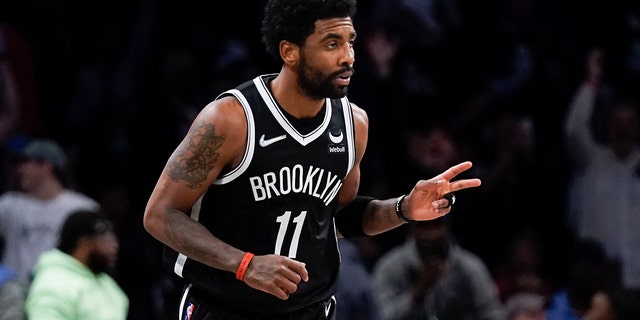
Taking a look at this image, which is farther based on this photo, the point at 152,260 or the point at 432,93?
the point at 432,93

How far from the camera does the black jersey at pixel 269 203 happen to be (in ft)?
16.8

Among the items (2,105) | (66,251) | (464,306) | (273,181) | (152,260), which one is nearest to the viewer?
(273,181)

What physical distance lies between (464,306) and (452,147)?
1.75 metres

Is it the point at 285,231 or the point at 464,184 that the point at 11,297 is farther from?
the point at 464,184

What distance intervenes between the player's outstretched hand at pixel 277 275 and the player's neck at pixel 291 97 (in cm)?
70

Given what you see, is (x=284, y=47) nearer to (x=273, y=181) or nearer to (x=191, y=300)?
(x=273, y=181)

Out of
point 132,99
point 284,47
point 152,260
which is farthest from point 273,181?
point 132,99

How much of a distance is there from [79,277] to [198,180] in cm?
250

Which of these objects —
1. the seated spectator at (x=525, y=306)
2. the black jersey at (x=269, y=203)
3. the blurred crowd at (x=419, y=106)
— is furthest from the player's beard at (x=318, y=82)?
the blurred crowd at (x=419, y=106)

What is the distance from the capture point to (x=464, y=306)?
838 cm

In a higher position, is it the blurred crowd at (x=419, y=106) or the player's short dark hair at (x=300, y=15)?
the player's short dark hair at (x=300, y=15)

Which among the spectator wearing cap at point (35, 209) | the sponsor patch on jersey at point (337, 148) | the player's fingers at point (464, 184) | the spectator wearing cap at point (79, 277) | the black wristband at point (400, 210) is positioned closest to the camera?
the player's fingers at point (464, 184)

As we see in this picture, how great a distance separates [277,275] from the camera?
4.71 meters

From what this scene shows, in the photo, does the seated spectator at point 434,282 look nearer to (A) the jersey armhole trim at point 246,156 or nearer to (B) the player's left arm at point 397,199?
(B) the player's left arm at point 397,199
